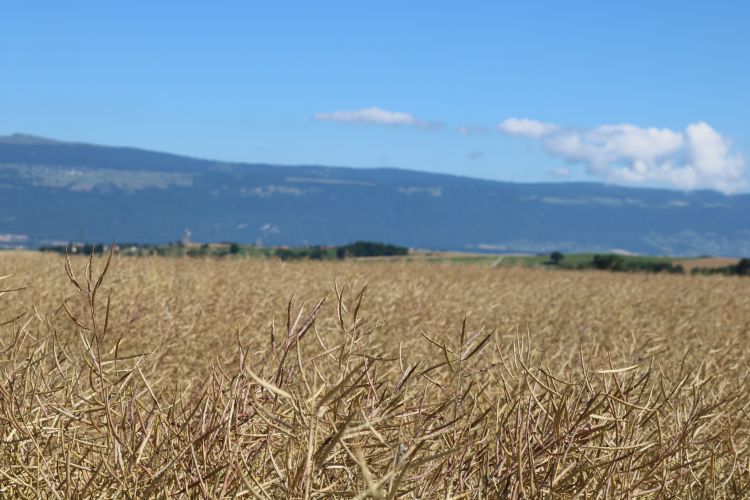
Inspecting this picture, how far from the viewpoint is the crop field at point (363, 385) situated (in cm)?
225

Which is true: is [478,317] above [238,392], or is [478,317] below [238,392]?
below

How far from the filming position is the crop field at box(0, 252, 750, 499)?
7.38 ft

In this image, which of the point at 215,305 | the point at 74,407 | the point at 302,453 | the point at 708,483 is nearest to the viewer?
the point at 302,453

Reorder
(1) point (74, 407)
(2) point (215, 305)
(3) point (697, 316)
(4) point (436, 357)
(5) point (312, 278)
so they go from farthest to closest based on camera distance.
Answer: (5) point (312, 278)
(3) point (697, 316)
(2) point (215, 305)
(4) point (436, 357)
(1) point (74, 407)

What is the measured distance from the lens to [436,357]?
8094mm

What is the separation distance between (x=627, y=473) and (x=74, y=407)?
5.12 ft

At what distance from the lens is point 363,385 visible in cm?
199

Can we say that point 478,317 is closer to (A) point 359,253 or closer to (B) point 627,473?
(B) point 627,473

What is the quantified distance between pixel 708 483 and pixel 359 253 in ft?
99.3

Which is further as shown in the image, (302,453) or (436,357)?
(436,357)

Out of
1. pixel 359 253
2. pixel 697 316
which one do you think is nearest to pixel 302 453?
pixel 697 316

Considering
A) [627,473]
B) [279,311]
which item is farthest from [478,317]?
[627,473]

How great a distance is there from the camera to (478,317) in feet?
40.8

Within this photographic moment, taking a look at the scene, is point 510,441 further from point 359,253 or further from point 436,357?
point 359,253
